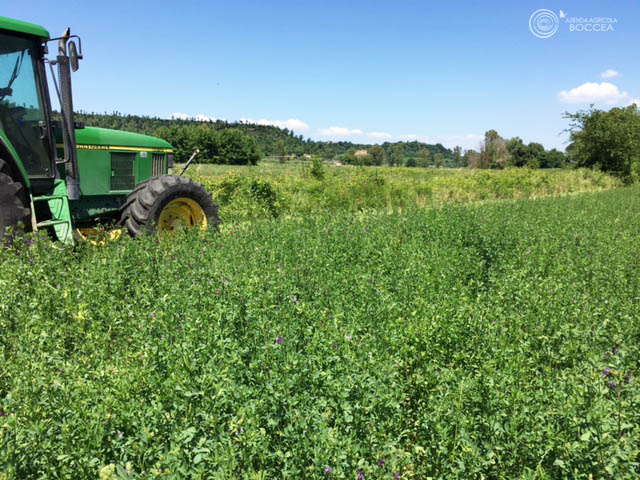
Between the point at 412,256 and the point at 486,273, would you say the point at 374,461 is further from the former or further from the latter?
the point at 486,273

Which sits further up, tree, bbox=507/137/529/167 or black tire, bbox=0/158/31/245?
tree, bbox=507/137/529/167

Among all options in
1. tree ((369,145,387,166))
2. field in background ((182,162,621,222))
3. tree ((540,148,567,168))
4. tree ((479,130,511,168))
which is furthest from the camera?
tree ((369,145,387,166))

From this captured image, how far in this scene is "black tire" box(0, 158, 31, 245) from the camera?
527 centimetres

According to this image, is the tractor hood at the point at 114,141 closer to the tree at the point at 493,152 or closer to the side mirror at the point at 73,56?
the side mirror at the point at 73,56

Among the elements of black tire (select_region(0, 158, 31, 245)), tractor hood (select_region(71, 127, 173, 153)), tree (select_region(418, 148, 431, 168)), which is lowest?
black tire (select_region(0, 158, 31, 245))

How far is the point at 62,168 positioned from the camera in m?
6.50

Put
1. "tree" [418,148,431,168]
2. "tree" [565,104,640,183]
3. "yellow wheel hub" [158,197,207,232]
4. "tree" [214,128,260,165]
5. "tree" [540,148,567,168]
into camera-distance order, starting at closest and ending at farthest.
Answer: "yellow wheel hub" [158,197,207,232]
"tree" [565,104,640,183]
"tree" [214,128,260,165]
"tree" [540,148,567,168]
"tree" [418,148,431,168]

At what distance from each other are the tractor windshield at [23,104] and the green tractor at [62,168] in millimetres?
11

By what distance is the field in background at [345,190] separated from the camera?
470 inches

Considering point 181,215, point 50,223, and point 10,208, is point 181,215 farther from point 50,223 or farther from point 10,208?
point 10,208

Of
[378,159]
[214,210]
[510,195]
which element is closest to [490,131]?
[378,159]

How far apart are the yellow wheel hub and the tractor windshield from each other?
1.90 m

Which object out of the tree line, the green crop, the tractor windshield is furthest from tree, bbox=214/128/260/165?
the green crop

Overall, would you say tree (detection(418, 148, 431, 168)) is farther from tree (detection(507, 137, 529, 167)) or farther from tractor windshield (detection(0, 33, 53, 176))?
tractor windshield (detection(0, 33, 53, 176))
